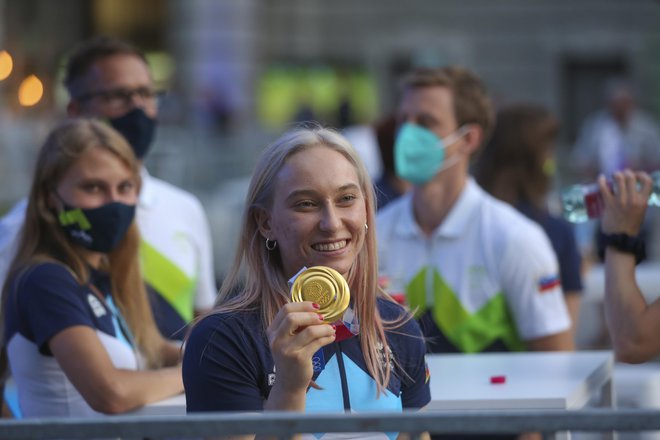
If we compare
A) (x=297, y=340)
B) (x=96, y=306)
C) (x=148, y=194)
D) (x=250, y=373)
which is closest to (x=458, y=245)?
(x=148, y=194)

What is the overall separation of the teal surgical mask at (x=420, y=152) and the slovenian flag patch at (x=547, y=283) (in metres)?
0.77

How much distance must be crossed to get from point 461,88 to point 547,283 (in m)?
1.10

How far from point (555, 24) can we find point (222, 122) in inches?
296

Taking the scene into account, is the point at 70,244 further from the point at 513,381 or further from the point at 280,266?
the point at 513,381

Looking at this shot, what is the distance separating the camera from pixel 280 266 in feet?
11.4

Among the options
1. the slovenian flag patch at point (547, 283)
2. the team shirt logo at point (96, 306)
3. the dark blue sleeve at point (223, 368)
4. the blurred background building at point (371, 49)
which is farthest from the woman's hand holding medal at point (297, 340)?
the blurred background building at point (371, 49)

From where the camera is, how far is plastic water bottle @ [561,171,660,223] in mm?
4391

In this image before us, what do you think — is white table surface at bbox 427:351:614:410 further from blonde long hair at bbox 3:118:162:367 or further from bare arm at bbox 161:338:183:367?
blonde long hair at bbox 3:118:162:367

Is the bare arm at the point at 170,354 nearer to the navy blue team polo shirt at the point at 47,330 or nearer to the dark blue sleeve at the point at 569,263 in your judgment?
the navy blue team polo shirt at the point at 47,330

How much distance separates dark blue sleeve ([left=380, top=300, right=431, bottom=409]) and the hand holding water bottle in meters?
1.02

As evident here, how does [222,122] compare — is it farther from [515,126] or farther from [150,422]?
[150,422]

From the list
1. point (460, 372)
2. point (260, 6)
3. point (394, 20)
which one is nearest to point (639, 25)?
point (394, 20)

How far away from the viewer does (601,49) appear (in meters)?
25.6

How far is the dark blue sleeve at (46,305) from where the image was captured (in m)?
4.14
